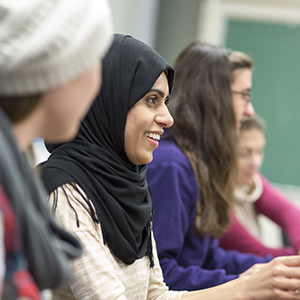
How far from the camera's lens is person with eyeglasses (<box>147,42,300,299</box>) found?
1487mm

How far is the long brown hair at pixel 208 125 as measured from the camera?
1.67 meters

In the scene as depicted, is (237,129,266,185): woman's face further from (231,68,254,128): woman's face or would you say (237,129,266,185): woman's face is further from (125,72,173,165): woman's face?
(125,72,173,165): woman's face

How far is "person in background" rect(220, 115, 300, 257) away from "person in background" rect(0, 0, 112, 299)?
1.53 m

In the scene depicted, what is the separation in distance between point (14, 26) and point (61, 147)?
23.7 inches

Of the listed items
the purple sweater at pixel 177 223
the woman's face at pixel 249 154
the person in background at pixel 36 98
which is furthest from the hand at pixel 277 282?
the woman's face at pixel 249 154

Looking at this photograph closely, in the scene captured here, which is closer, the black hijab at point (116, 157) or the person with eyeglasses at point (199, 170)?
the black hijab at point (116, 157)

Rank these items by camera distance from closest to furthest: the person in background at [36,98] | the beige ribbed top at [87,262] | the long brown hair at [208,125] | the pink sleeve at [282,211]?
1. the person in background at [36,98]
2. the beige ribbed top at [87,262]
3. the long brown hair at [208,125]
4. the pink sleeve at [282,211]

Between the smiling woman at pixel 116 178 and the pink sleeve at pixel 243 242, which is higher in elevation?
the smiling woman at pixel 116 178

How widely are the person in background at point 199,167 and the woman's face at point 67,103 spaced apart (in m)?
0.94

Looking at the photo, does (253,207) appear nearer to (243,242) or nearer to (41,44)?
(243,242)

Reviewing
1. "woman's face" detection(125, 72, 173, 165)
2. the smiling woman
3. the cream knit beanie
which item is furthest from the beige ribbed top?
the cream knit beanie

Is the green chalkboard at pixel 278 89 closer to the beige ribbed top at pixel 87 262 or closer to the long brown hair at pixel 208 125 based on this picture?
the long brown hair at pixel 208 125

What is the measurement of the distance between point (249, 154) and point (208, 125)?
661mm

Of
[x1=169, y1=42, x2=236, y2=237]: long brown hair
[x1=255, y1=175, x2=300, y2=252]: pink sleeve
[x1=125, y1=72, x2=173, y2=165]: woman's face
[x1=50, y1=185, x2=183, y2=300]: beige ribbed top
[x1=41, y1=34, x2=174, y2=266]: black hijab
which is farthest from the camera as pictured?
[x1=255, y1=175, x2=300, y2=252]: pink sleeve
